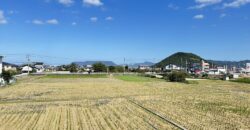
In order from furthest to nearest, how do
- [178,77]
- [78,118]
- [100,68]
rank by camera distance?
[100,68] → [178,77] → [78,118]

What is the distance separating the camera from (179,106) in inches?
1008

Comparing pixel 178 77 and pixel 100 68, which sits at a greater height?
pixel 100 68

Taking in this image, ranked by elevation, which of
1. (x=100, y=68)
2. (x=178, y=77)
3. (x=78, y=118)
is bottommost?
(x=78, y=118)

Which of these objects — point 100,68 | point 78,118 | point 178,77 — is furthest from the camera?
point 100,68

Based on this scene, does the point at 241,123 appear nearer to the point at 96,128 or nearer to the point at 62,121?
the point at 96,128

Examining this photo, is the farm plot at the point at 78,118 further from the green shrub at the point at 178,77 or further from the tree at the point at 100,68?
the tree at the point at 100,68

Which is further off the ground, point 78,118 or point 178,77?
point 178,77

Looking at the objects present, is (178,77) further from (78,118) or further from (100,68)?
(100,68)

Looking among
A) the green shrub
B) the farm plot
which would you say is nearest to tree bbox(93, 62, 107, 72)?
the green shrub

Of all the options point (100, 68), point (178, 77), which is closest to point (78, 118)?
point (178, 77)

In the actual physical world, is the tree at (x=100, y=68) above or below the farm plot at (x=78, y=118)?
above

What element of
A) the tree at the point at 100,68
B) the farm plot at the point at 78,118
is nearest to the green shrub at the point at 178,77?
the farm plot at the point at 78,118

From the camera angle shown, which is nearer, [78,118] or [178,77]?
[78,118]

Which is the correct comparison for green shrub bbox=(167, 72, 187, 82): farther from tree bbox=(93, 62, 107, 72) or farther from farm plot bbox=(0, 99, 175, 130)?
tree bbox=(93, 62, 107, 72)
